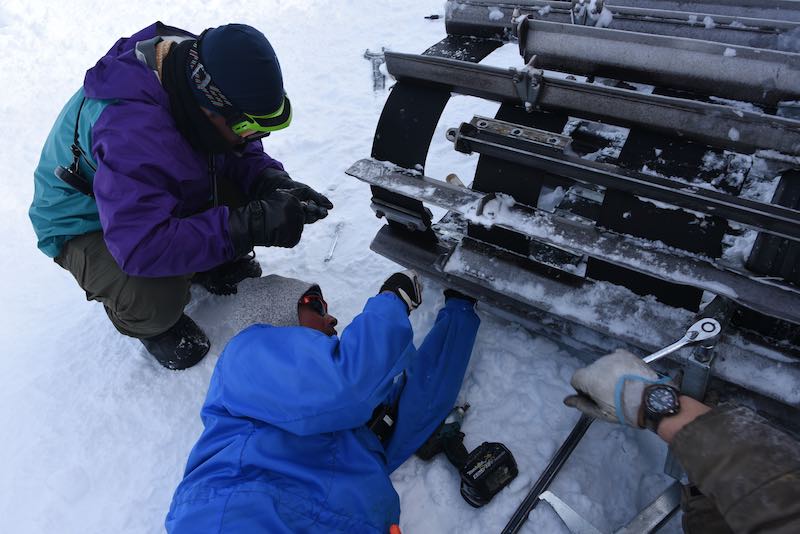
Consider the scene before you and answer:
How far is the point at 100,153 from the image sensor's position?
7.68 feet

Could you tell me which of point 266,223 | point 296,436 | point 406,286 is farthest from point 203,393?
point 406,286

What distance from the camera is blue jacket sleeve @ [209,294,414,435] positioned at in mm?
1848

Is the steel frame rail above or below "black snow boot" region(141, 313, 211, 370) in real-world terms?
above

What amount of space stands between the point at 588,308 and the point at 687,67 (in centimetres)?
106

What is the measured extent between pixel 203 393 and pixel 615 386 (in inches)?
87.0

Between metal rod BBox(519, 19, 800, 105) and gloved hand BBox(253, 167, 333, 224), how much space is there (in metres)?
1.36

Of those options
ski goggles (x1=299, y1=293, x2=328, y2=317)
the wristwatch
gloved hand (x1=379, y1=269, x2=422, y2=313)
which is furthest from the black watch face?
ski goggles (x1=299, y1=293, x2=328, y2=317)

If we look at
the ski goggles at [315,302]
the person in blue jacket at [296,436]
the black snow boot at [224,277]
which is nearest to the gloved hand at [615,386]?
the person in blue jacket at [296,436]

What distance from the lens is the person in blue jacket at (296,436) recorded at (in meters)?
1.74

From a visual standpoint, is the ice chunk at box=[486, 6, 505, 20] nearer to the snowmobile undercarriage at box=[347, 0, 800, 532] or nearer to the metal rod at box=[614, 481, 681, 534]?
the snowmobile undercarriage at box=[347, 0, 800, 532]

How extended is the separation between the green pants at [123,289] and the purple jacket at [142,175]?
33cm

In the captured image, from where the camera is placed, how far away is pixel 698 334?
1779mm

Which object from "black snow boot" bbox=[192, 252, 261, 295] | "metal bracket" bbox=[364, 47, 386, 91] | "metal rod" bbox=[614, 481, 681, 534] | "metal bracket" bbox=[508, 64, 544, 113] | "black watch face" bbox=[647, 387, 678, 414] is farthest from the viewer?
"metal bracket" bbox=[364, 47, 386, 91]

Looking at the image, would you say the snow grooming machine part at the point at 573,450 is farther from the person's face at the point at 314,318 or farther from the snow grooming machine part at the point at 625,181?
the person's face at the point at 314,318
